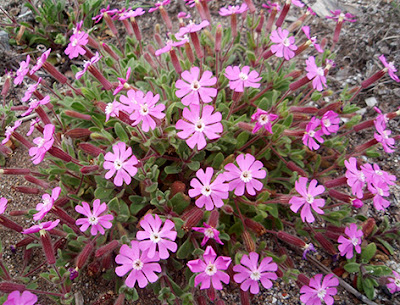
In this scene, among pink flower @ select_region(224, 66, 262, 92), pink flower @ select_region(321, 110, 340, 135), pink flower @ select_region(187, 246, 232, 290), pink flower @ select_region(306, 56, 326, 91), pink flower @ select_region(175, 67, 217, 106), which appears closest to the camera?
pink flower @ select_region(187, 246, 232, 290)

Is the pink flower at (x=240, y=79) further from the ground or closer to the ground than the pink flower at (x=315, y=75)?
further from the ground

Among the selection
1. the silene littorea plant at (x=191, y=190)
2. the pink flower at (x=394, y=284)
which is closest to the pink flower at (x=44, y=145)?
the silene littorea plant at (x=191, y=190)

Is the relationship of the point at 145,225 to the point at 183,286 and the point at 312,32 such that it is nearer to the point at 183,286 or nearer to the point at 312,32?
the point at 183,286

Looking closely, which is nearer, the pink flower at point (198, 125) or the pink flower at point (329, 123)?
the pink flower at point (198, 125)

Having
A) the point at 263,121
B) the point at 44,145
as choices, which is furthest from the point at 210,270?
the point at 44,145

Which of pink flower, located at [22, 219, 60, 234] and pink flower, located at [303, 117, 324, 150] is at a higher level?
pink flower, located at [22, 219, 60, 234]

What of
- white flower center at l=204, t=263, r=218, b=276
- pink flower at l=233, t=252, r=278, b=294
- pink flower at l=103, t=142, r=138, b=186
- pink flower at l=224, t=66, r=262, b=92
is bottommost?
pink flower at l=233, t=252, r=278, b=294

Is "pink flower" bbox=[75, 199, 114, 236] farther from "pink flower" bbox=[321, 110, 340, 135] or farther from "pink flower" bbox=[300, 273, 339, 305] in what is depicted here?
"pink flower" bbox=[321, 110, 340, 135]

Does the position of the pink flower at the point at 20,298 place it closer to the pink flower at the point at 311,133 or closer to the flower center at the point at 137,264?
the flower center at the point at 137,264

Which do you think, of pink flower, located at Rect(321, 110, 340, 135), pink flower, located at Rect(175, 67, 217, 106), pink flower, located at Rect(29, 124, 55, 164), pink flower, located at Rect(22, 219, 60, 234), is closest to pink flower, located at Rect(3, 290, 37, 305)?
pink flower, located at Rect(22, 219, 60, 234)
